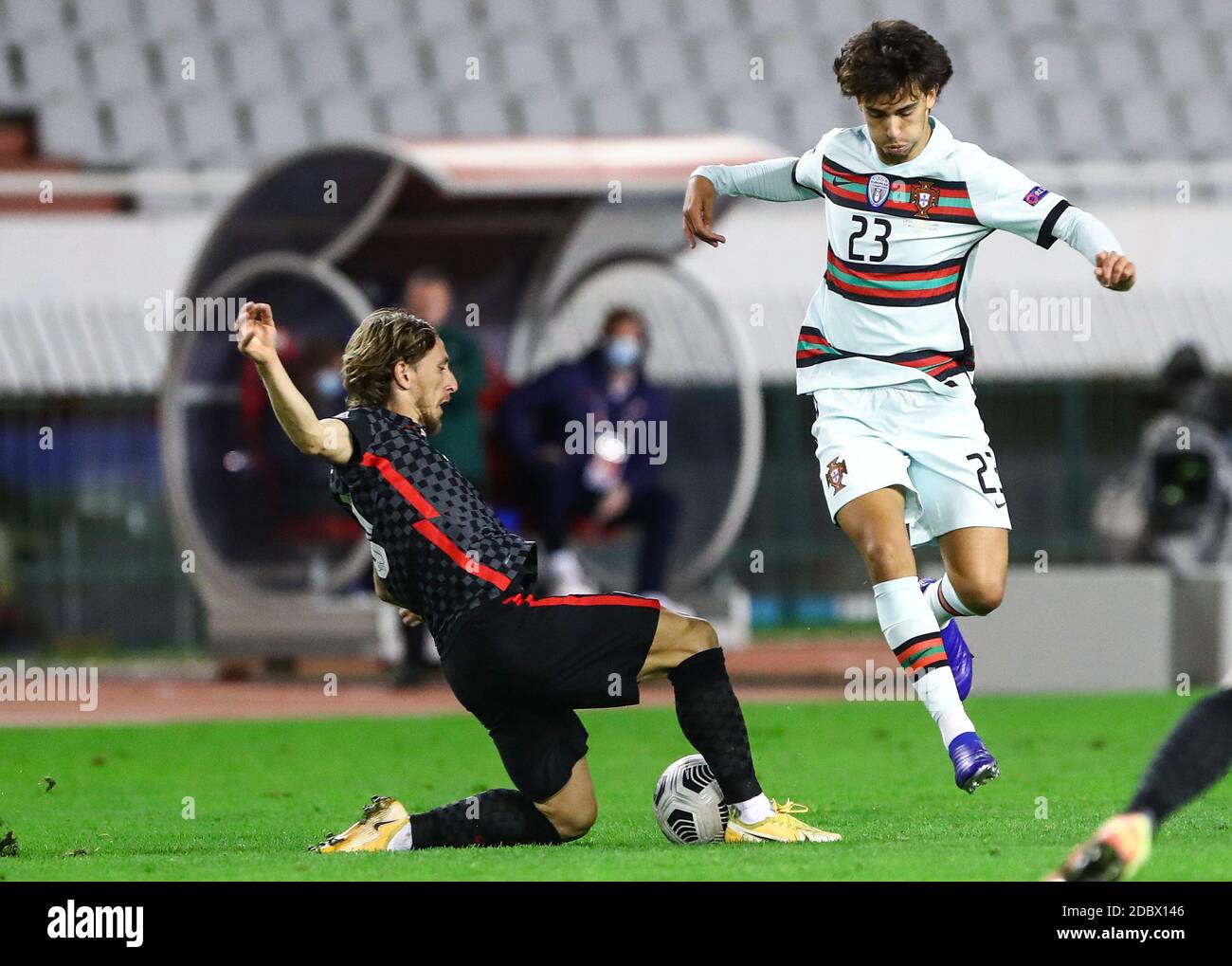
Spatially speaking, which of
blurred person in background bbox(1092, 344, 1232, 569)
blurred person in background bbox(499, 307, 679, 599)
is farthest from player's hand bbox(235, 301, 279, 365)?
blurred person in background bbox(1092, 344, 1232, 569)

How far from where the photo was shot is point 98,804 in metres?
7.41

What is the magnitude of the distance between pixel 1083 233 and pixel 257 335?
2244 mm

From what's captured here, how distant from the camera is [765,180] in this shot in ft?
21.6

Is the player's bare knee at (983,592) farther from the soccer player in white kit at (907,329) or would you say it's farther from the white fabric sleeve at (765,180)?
the white fabric sleeve at (765,180)

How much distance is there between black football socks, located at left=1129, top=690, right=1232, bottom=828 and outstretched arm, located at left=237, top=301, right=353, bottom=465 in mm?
2138

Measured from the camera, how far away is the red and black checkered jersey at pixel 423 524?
222 inches

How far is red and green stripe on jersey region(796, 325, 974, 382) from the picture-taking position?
625 cm

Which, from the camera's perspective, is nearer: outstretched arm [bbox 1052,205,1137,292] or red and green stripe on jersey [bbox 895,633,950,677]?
outstretched arm [bbox 1052,205,1137,292]

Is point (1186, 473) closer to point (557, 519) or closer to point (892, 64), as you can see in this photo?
point (557, 519)

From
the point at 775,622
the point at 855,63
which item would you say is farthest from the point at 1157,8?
the point at 855,63
